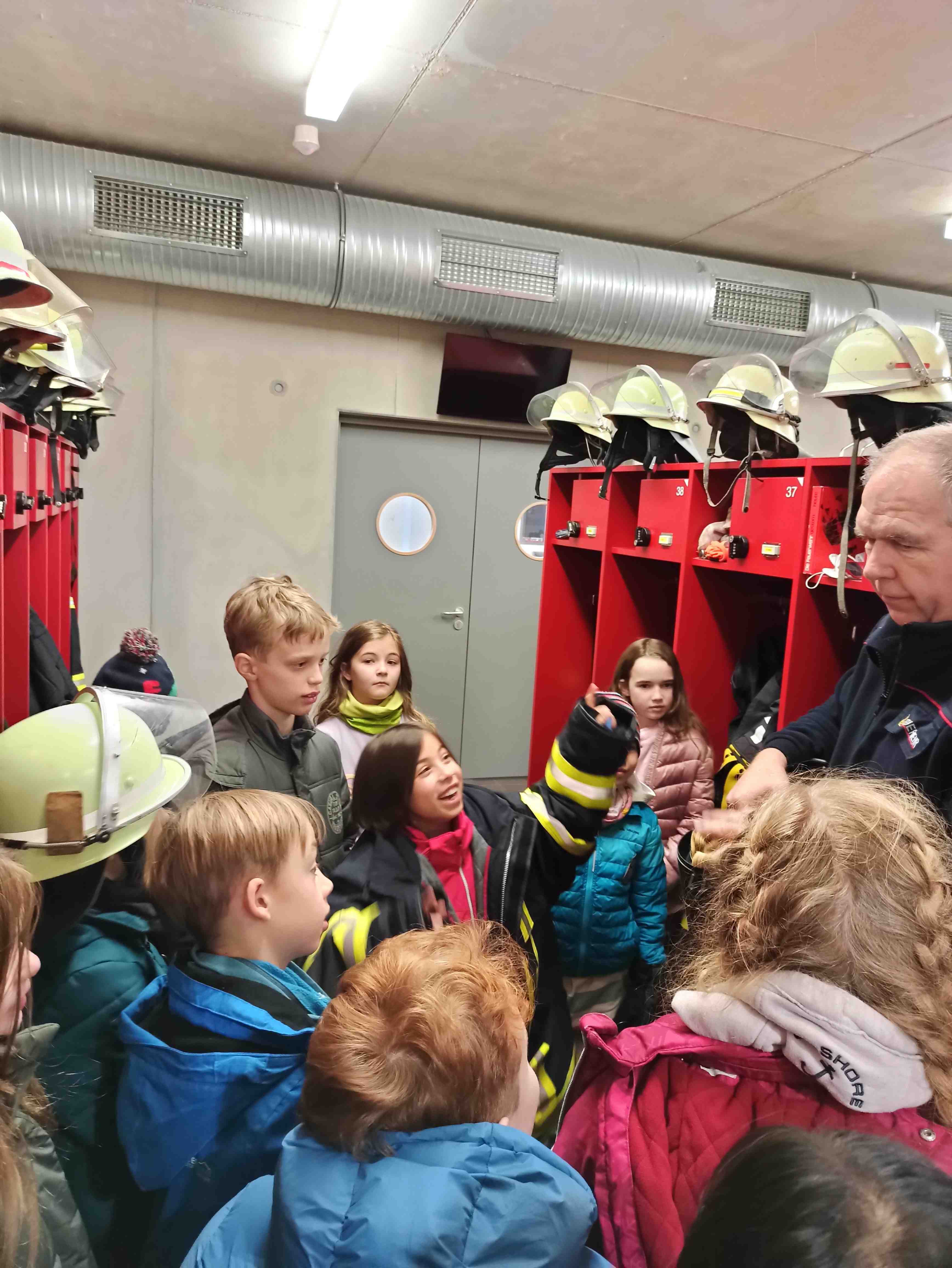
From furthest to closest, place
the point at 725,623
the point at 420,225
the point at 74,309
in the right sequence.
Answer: the point at 420,225 < the point at 725,623 < the point at 74,309

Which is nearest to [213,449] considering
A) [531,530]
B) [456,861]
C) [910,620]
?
[531,530]

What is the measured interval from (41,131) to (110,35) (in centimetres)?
119

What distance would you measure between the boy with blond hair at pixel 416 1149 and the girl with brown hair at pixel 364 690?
2073 millimetres

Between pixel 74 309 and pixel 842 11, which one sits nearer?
pixel 74 309

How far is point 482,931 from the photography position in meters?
1.27

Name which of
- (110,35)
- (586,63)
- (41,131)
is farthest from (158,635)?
(586,63)

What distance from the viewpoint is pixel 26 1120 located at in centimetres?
100

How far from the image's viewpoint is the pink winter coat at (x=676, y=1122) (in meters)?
0.92

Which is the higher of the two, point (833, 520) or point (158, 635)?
point (833, 520)

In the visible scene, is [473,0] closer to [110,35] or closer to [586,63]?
[586,63]

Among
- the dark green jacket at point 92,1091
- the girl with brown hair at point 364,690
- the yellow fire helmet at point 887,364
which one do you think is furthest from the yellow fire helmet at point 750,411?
the dark green jacket at point 92,1091

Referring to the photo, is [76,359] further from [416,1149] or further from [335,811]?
[416,1149]

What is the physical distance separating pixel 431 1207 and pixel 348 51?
12.1 ft

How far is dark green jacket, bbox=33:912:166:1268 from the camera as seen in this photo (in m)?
1.24
